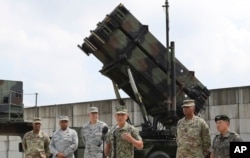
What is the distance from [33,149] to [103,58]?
147 inches

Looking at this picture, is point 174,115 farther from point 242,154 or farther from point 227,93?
point 242,154

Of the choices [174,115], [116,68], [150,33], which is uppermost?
[150,33]

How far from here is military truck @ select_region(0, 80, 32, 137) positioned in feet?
41.6

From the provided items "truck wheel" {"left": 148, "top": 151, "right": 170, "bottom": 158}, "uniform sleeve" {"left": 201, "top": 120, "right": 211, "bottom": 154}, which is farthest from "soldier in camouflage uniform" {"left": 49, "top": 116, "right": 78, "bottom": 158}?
"truck wheel" {"left": 148, "top": 151, "right": 170, "bottom": 158}

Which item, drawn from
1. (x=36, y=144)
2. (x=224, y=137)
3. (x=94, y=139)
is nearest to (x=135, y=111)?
(x=36, y=144)

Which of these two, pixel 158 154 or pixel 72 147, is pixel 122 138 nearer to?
pixel 72 147

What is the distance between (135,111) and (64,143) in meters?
8.35

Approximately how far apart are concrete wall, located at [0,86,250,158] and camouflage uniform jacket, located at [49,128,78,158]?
665 centimetres

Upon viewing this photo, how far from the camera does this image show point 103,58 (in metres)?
11.7

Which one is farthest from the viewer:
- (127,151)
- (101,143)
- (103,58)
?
(103,58)

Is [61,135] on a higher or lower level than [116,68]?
lower

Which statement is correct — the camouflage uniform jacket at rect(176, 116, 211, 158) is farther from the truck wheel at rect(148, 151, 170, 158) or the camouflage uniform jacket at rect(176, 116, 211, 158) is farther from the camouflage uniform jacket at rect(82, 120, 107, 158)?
the truck wheel at rect(148, 151, 170, 158)

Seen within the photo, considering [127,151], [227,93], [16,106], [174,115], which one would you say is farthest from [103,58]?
[127,151]

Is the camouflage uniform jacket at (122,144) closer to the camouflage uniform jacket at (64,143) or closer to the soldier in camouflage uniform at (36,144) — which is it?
the camouflage uniform jacket at (64,143)
